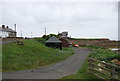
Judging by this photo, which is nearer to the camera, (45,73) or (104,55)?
(45,73)

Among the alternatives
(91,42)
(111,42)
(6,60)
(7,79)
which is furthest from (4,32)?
(7,79)

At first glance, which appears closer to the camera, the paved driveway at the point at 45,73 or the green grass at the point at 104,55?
the paved driveway at the point at 45,73

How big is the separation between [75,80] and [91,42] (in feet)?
203

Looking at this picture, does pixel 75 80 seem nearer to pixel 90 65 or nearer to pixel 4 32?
pixel 90 65

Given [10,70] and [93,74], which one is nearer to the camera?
[93,74]

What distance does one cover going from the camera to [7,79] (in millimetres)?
9852

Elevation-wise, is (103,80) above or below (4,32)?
below

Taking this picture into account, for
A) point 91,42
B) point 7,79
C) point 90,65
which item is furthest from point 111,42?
point 7,79

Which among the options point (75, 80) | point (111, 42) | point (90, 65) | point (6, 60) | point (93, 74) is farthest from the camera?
point (111, 42)

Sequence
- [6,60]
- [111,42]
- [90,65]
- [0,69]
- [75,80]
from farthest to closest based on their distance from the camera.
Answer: [111,42]
[6,60]
[0,69]
[90,65]
[75,80]

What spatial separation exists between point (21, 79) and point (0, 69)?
416cm

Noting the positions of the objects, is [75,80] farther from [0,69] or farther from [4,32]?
[4,32]

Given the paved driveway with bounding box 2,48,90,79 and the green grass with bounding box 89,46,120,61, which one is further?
the green grass with bounding box 89,46,120,61

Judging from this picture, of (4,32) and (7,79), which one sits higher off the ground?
(4,32)
